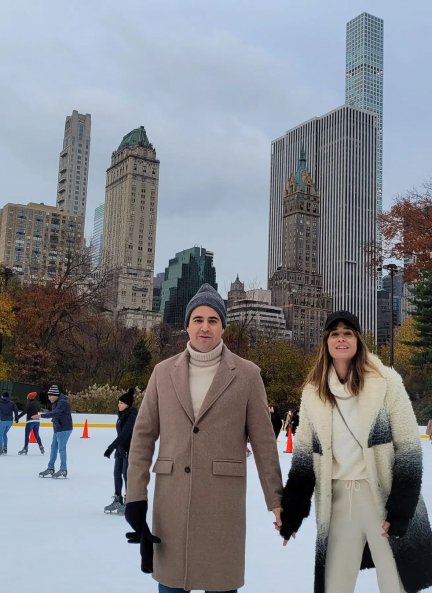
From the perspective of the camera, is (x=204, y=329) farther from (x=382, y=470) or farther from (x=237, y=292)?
(x=237, y=292)

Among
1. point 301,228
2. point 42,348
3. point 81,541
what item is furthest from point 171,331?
point 301,228

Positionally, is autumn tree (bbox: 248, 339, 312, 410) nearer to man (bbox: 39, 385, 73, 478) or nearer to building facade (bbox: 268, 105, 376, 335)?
man (bbox: 39, 385, 73, 478)

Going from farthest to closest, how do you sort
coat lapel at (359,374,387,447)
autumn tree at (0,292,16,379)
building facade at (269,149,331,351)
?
building facade at (269,149,331,351) → autumn tree at (0,292,16,379) → coat lapel at (359,374,387,447)

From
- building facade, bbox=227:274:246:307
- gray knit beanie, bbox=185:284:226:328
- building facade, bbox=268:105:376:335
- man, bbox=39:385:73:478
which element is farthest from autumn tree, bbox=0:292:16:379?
building facade, bbox=268:105:376:335

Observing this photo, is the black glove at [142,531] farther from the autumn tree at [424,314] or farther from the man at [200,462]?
the autumn tree at [424,314]

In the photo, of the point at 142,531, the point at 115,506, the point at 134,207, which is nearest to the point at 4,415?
the point at 115,506

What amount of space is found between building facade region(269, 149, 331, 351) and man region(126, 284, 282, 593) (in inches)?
4869

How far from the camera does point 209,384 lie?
2.55m

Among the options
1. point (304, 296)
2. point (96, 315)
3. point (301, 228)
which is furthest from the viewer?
point (301, 228)

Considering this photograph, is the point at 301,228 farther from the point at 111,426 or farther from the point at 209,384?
the point at 209,384

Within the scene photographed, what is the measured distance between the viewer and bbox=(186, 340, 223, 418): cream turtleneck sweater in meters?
2.54

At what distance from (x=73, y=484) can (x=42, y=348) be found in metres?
22.5

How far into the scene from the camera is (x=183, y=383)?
2.52m

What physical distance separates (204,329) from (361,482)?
919mm
